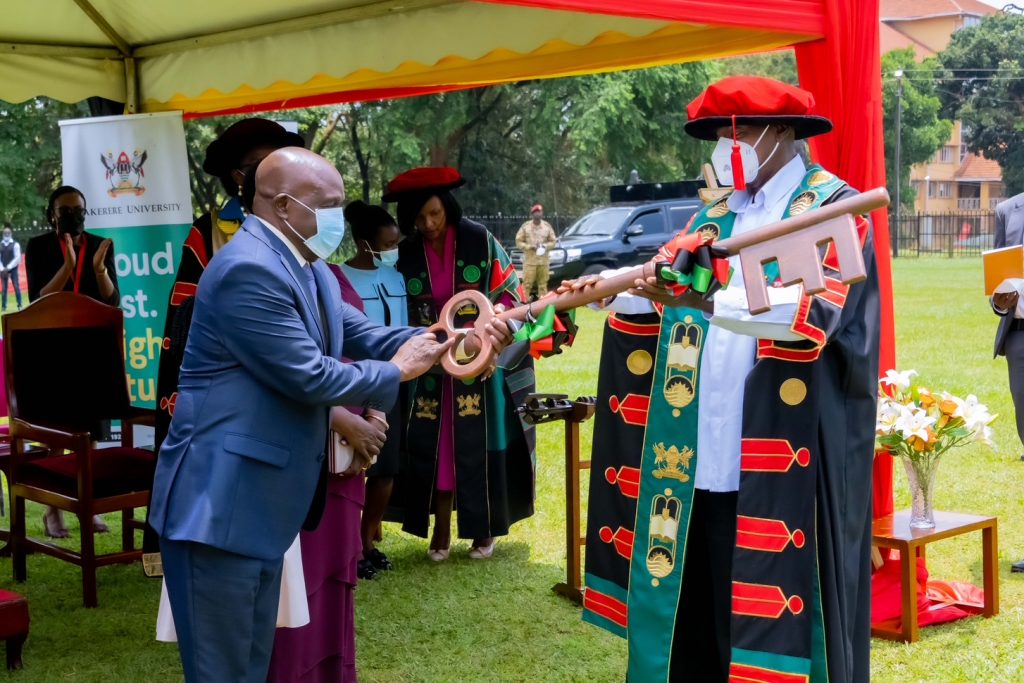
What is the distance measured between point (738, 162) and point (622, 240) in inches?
671

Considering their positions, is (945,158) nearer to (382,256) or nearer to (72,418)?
(382,256)

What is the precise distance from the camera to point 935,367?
13047mm

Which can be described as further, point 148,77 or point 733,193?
point 148,77

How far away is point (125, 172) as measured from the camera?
6.37 metres

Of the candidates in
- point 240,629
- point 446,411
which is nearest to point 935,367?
point 446,411

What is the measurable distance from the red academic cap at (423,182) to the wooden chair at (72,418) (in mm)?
1667

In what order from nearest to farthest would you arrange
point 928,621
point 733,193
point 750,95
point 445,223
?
point 750,95
point 733,193
point 928,621
point 445,223

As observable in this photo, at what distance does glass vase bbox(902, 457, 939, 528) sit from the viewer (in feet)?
16.2

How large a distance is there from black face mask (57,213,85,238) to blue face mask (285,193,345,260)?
412cm

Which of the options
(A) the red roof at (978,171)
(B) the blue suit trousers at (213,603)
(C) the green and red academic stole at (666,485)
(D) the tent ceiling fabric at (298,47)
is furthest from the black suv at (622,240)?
(A) the red roof at (978,171)

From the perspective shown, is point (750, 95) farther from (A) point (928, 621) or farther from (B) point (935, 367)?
(B) point (935, 367)

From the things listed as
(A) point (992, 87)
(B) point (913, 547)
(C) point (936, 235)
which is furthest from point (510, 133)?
(B) point (913, 547)

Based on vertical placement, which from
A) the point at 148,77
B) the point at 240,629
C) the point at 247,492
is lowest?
the point at 240,629

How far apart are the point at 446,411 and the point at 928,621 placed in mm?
2584
